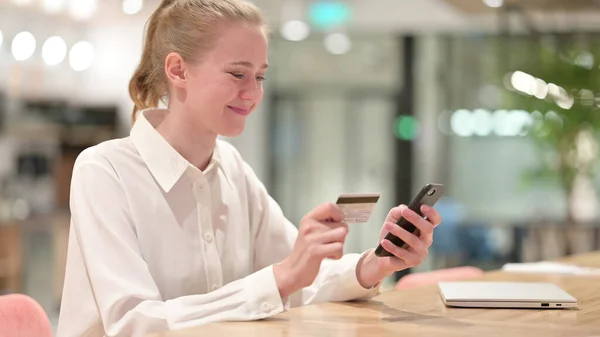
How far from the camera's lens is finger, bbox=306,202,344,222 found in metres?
1.76

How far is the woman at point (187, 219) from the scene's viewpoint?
6.13 feet

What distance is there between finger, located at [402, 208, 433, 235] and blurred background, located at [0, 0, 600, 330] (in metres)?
6.75

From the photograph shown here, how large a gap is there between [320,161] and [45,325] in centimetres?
978

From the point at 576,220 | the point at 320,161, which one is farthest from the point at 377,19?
the point at 576,220

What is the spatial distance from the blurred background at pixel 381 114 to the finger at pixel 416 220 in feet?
22.2

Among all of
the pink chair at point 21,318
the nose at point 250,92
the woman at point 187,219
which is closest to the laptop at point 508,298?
the woman at point 187,219

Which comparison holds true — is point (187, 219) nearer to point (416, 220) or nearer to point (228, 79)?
point (228, 79)

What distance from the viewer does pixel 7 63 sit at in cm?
923

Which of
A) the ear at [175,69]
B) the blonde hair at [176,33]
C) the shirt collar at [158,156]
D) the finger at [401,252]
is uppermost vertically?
the blonde hair at [176,33]

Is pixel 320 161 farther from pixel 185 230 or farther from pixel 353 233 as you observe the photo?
pixel 185 230

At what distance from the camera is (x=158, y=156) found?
2.13 m

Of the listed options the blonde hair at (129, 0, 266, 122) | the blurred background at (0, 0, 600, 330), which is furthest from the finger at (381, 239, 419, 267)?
the blurred background at (0, 0, 600, 330)

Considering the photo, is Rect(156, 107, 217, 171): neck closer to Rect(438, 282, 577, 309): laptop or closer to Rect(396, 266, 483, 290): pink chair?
Rect(438, 282, 577, 309): laptop

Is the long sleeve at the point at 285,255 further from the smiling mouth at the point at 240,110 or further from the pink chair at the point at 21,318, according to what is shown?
the pink chair at the point at 21,318
